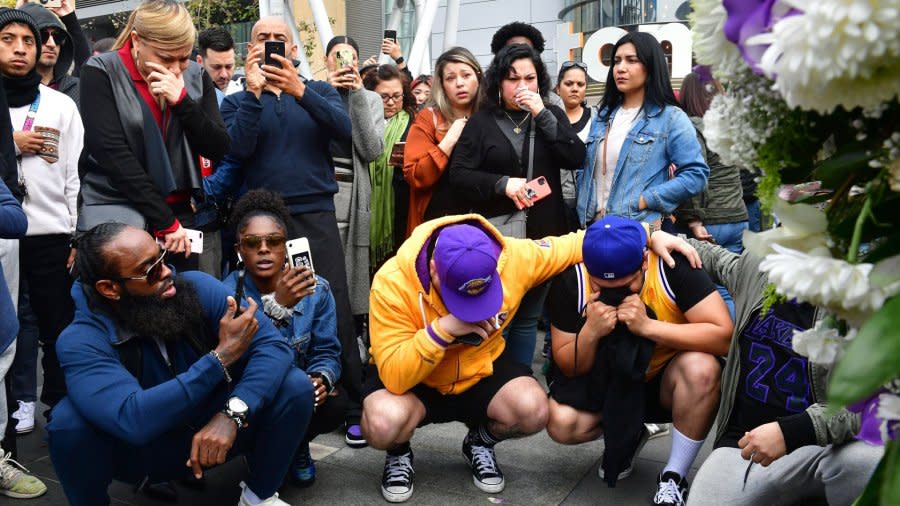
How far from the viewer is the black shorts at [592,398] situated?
10.6ft

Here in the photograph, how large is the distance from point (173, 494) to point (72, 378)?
2.55 feet

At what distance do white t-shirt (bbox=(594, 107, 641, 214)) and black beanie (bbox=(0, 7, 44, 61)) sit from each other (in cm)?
259

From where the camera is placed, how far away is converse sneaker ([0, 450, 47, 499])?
3.19 m

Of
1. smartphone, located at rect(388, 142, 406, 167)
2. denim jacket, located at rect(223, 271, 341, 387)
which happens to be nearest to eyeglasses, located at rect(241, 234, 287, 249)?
denim jacket, located at rect(223, 271, 341, 387)

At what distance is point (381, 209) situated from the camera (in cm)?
471

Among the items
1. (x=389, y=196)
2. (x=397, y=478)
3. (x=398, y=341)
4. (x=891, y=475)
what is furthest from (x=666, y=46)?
(x=891, y=475)

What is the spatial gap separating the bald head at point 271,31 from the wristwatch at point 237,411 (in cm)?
202

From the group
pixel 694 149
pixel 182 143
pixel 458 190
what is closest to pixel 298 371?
pixel 182 143

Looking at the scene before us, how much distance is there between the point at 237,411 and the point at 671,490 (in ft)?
5.15

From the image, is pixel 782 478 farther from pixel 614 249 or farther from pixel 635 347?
pixel 614 249

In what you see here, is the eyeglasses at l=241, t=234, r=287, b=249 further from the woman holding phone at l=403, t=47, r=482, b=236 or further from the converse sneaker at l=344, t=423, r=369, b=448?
the woman holding phone at l=403, t=47, r=482, b=236

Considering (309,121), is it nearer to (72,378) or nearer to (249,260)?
(249,260)

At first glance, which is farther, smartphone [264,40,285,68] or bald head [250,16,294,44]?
bald head [250,16,294,44]

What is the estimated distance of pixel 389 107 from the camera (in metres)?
5.36
